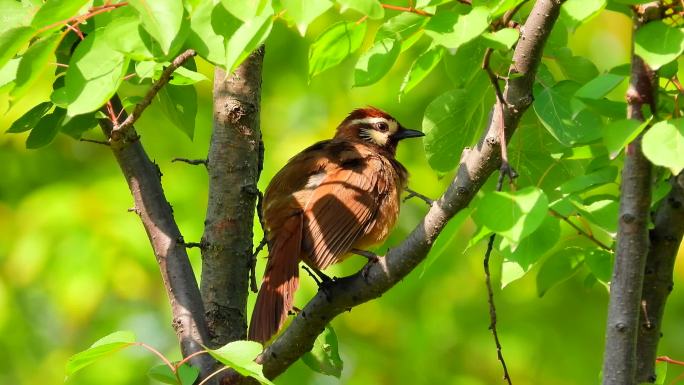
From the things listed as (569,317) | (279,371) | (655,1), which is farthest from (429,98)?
(655,1)

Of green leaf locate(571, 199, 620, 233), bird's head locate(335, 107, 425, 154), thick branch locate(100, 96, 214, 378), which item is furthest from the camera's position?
bird's head locate(335, 107, 425, 154)

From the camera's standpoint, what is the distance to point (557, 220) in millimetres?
2609

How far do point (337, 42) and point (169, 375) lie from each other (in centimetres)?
106

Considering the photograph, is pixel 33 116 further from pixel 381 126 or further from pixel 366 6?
pixel 381 126

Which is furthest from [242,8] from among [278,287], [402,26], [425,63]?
[278,287]

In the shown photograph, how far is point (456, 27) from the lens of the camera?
2.33 m

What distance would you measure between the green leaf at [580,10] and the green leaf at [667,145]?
30cm

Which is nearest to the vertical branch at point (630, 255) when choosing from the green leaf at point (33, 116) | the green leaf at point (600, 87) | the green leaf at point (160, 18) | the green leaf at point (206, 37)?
the green leaf at point (600, 87)

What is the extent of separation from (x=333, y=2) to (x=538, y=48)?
812mm

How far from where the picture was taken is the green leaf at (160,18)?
2209 millimetres

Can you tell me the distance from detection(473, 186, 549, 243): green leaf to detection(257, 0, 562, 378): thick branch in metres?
0.73

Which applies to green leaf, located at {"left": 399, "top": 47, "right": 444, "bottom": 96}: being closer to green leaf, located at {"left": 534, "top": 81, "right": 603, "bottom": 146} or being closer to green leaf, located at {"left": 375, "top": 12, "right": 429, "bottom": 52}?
green leaf, located at {"left": 375, "top": 12, "right": 429, "bottom": 52}

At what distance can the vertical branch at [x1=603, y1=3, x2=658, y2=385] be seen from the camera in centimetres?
253

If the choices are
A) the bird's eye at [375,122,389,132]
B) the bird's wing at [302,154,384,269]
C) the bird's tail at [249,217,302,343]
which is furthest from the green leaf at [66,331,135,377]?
the bird's eye at [375,122,389,132]
